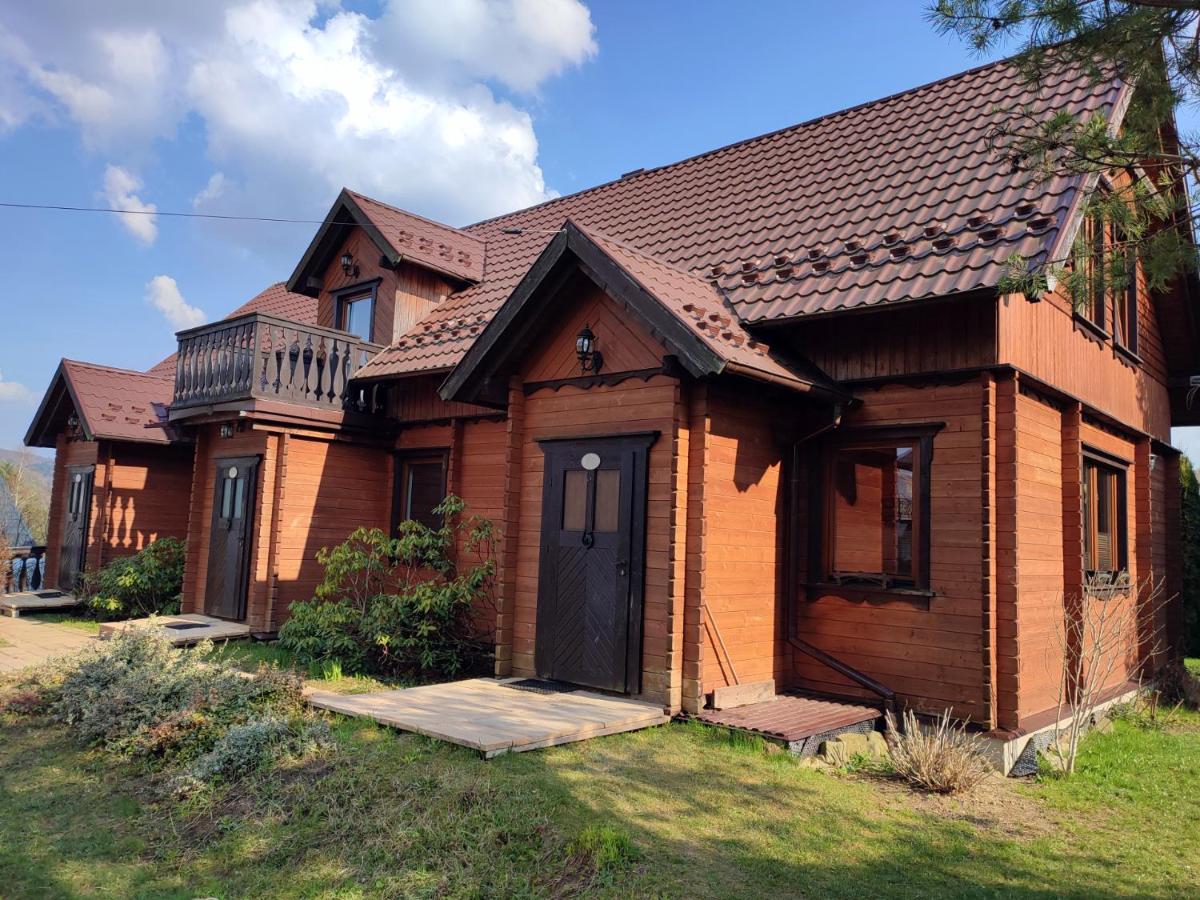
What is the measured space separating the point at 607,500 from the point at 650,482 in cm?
54

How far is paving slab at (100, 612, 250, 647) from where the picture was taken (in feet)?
35.6

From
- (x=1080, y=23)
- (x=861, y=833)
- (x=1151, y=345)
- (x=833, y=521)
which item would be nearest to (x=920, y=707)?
(x=833, y=521)

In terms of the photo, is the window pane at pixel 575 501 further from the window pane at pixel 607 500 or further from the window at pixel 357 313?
the window at pixel 357 313

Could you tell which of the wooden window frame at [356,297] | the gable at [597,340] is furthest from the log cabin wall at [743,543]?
the wooden window frame at [356,297]

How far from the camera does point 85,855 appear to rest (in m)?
5.10

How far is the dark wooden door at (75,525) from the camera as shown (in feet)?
49.9

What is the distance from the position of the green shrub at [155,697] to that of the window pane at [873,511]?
17.0 feet

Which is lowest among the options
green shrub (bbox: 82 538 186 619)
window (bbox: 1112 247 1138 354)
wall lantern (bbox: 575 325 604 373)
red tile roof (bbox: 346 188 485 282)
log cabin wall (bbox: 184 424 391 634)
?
green shrub (bbox: 82 538 186 619)

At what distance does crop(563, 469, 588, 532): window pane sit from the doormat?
1.45m

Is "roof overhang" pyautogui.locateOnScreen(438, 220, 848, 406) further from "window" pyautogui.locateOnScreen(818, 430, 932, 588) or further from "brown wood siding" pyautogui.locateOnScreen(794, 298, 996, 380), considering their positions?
"window" pyautogui.locateOnScreen(818, 430, 932, 588)

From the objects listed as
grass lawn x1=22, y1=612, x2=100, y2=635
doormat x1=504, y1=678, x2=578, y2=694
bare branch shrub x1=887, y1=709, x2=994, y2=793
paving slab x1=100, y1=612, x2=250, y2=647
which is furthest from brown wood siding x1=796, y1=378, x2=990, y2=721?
grass lawn x1=22, y1=612, x2=100, y2=635

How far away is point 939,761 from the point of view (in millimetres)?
6430

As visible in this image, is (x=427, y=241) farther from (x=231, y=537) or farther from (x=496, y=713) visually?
(x=496, y=713)

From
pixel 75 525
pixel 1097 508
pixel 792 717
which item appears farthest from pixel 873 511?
pixel 75 525
